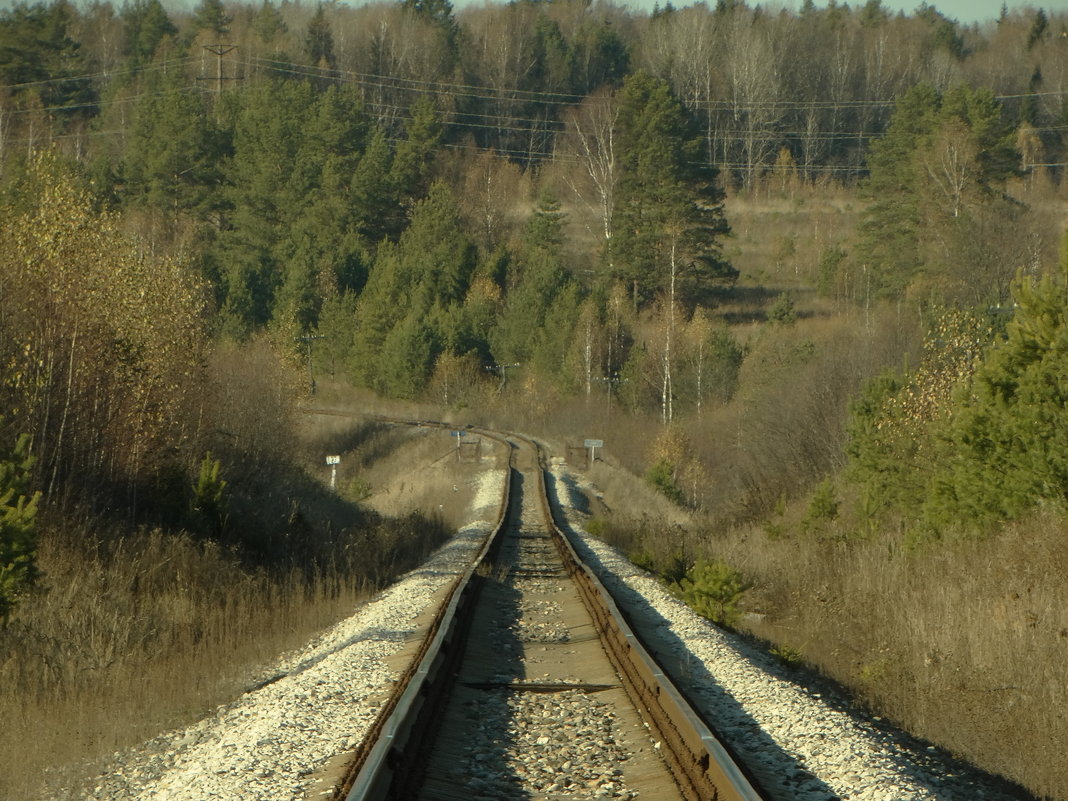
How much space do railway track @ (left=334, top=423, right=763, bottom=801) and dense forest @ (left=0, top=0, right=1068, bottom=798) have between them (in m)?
2.24

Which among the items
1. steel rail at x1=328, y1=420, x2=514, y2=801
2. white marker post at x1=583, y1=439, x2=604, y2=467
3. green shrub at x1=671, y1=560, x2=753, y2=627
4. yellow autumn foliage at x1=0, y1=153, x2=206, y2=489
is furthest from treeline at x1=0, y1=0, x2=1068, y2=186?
steel rail at x1=328, y1=420, x2=514, y2=801

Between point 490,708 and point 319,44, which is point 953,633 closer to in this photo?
point 490,708

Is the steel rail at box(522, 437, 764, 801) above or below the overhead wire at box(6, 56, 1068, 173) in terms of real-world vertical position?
below

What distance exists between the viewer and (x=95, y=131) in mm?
106750

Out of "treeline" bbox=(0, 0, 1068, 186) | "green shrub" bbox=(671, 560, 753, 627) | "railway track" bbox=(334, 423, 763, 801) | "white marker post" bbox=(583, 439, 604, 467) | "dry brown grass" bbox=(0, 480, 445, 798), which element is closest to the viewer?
"railway track" bbox=(334, 423, 763, 801)

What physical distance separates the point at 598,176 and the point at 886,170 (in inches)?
879

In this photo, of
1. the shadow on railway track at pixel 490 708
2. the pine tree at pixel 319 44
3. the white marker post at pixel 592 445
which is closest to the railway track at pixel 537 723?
the shadow on railway track at pixel 490 708

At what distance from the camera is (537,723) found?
833cm

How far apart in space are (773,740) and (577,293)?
69096mm

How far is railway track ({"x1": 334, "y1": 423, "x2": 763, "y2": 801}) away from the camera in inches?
265

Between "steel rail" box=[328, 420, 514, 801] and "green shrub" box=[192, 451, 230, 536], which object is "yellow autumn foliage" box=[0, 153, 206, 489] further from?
"steel rail" box=[328, 420, 514, 801]

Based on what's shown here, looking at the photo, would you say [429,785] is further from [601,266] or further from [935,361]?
→ [601,266]

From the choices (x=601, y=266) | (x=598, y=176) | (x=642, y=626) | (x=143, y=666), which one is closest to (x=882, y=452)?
(x=642, y=626)

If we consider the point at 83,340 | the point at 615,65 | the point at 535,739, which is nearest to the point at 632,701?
the point at 535,739
